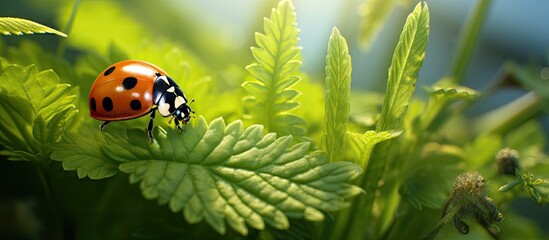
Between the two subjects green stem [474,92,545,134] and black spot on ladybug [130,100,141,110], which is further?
green stem [474,92,545,134]

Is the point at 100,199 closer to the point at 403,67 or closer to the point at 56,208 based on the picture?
the point at 56,208

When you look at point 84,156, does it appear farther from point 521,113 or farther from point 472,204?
point 521,113

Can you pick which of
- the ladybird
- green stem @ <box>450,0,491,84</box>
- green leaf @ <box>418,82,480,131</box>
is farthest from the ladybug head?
green stem @ <box>450,0,491,84</box>

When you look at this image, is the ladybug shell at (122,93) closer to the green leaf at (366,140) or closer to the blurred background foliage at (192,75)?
the blurred background foliage at (192,75)

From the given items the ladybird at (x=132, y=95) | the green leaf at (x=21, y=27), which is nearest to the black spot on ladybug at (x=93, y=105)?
the ladybird at (x=132, y=95)

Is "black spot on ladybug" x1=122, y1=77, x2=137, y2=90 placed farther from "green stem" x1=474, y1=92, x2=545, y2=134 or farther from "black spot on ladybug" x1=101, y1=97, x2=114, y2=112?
A: "green stem" x1=474, y1=92, x2=545, y2=134

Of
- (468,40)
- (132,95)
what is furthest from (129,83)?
(468,40)

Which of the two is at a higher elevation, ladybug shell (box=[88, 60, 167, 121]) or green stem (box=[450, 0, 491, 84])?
→ green stem (box=[450, 0, 491, 84])
